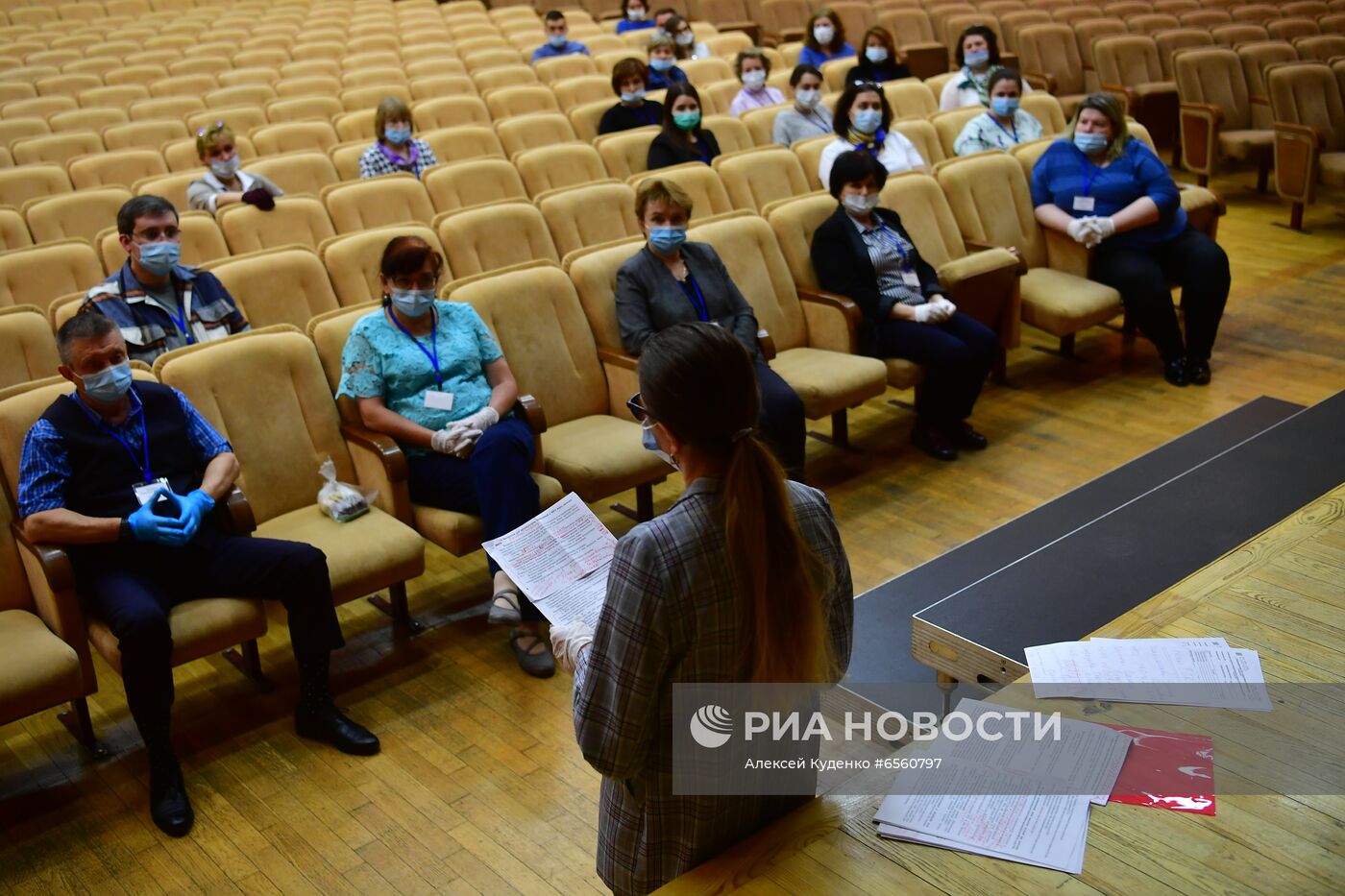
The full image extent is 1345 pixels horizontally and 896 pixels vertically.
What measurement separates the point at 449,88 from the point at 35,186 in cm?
250

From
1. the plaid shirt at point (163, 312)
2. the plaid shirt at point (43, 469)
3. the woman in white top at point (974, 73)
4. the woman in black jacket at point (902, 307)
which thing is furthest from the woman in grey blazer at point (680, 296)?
the woman in white top at point (974, 73)

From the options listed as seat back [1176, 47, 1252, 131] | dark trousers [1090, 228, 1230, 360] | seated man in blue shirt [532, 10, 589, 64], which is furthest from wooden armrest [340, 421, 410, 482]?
seat back [1176, 47, 1252, 131]

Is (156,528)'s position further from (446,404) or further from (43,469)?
(446,404)

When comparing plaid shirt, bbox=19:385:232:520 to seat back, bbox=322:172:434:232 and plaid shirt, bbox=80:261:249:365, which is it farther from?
seat back, bbox=322:172:434:232

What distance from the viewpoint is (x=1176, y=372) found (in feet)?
15.5

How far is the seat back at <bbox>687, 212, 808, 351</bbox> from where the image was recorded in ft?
13.5

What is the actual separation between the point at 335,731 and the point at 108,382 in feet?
3.10

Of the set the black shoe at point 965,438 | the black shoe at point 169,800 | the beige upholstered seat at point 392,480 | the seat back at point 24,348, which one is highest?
the seat back at point 24,348

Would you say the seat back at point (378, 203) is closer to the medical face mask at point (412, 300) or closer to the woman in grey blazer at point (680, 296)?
the woman in grey blazer at point (680, 296)

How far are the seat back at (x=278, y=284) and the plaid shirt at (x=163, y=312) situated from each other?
0.57 feet

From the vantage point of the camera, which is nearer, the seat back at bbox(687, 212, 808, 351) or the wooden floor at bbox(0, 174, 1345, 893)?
the wooden floor at bbox(0, 174, 1345, 893)

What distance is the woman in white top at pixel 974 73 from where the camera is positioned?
6418 mm

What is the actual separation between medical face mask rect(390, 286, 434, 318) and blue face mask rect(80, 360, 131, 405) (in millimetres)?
741

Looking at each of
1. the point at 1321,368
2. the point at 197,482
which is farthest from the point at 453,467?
the point at 1321,368
